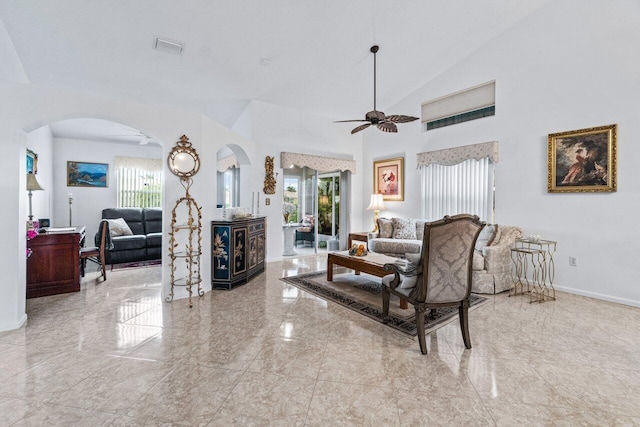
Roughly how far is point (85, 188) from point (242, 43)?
5407 mm

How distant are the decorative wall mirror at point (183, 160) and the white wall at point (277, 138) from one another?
6.81 feet

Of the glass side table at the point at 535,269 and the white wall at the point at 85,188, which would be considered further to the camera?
the white wall at the point at 85,188

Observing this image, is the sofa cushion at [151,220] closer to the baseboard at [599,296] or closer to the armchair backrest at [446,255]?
the armchair backrest at [446,255]

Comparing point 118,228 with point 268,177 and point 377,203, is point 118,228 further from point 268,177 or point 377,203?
point 377,203

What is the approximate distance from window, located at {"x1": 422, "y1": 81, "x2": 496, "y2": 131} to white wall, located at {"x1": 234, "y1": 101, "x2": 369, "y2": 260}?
2.15 metres

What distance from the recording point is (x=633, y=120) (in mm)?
3629

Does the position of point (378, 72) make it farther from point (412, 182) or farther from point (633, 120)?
point (633, 120)

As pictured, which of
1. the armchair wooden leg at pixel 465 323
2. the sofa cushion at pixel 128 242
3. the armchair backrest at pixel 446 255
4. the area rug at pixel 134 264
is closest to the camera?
the armchair backrest at pixel 446 255

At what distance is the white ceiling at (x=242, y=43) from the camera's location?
11.5 ft

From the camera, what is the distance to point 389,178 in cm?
691

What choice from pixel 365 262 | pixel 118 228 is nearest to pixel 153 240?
pixel 118 228

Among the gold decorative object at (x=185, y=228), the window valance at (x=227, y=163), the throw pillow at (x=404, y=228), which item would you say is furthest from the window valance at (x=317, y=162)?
the gold decorative object at (x=185, y=228)

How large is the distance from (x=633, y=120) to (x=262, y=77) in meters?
5.18

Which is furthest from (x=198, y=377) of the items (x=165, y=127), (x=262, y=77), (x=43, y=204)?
(x=43, y=204)
